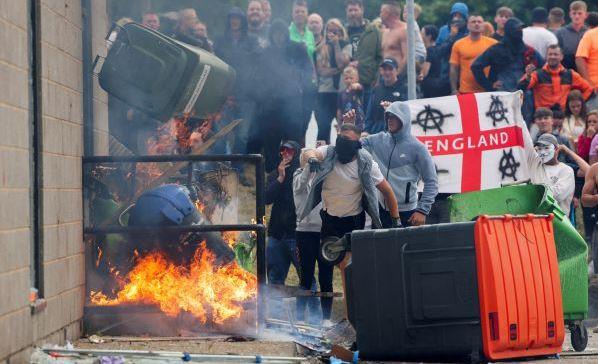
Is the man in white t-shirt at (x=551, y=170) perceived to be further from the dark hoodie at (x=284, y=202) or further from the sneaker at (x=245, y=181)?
the sneaker at (x=245, y=181)

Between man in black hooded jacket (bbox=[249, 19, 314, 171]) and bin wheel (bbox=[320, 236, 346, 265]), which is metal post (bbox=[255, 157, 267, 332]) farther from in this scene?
man in black hooded jacket (bbox=[249, 19, 314, 171])

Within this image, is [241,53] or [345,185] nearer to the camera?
[345,185]

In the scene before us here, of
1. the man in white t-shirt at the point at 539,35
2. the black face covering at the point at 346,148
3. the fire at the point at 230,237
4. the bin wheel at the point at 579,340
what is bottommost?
the bin wheel at the point at 579,340

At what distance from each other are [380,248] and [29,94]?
8.90 feet

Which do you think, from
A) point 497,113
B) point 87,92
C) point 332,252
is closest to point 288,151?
point 332,252

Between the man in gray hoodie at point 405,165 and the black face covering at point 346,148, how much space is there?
0.82 metres

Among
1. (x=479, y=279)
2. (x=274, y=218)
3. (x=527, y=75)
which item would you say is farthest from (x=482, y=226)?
(x=527, y=75)

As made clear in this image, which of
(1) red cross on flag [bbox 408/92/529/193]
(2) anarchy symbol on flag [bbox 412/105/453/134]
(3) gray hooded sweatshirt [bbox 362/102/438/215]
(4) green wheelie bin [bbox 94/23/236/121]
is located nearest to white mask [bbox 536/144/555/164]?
(1) red cross on flag [bbox 408/92/529/193]

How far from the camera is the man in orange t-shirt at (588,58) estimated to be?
52.3 feet

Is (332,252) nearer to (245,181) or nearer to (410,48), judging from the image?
(410,48)

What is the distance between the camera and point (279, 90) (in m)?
14.7

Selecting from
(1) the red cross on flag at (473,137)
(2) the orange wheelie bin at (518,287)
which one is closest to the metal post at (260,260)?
(2) the orange wheelie bin at (518,287)

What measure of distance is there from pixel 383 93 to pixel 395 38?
1053 millimetres

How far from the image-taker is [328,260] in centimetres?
1084
